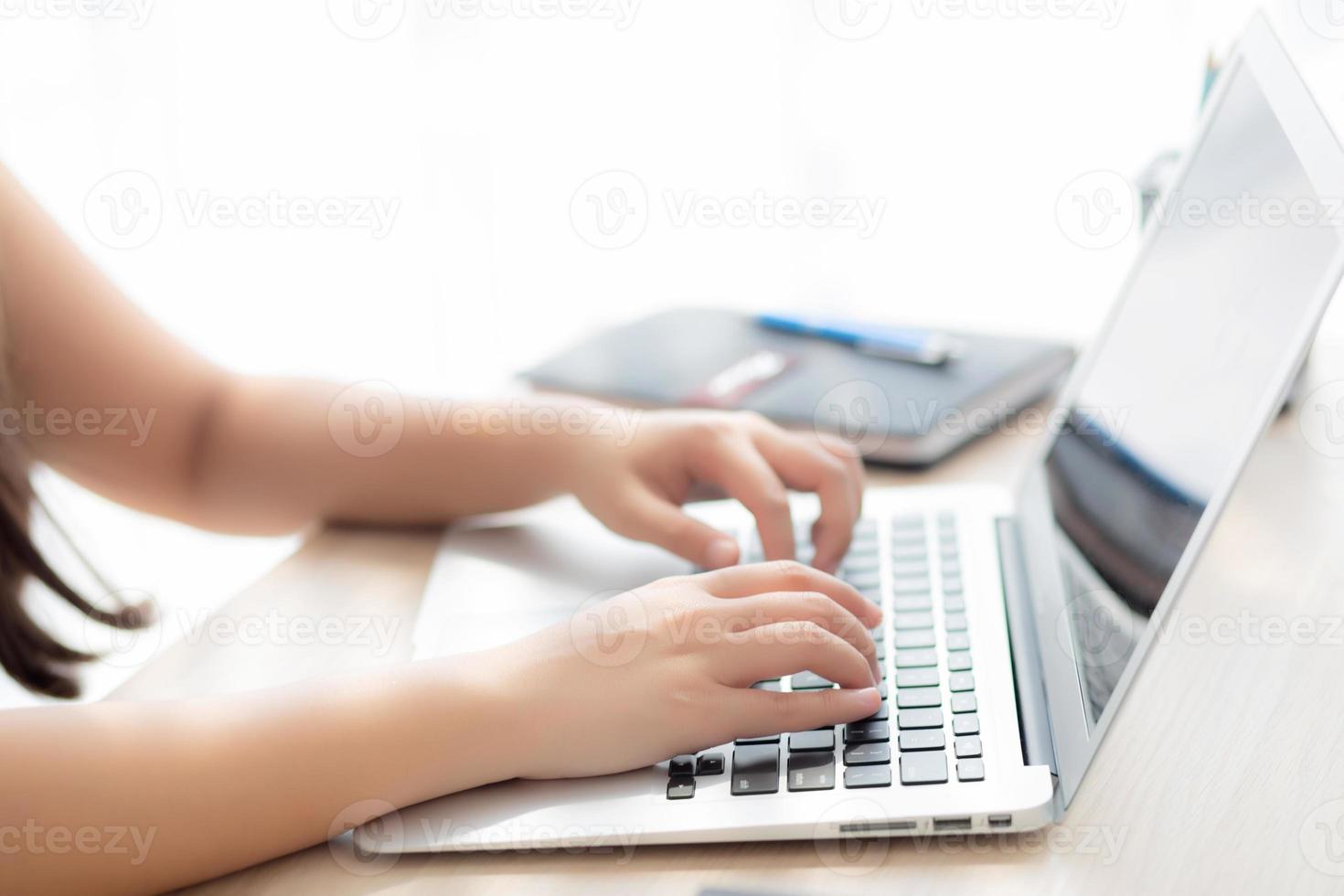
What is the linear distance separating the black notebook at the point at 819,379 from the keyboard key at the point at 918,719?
11.7 inches

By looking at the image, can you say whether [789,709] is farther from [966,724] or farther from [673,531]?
[673,531]

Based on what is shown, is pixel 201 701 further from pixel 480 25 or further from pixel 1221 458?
pixel 480 25

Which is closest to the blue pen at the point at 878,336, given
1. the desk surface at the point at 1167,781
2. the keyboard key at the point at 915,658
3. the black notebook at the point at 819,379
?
the black notebook at the point at 819,379

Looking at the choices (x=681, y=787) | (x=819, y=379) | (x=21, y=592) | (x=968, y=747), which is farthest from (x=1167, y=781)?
(x=21, y=592)

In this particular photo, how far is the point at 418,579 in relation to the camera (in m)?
0.68

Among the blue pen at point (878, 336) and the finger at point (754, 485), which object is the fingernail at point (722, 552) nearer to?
the finger at point (754, 485)

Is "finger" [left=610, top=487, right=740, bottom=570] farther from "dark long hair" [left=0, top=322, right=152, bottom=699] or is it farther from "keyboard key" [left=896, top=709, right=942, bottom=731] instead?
"dark long hair" [left=0, top=322, right=152, bottom=699]

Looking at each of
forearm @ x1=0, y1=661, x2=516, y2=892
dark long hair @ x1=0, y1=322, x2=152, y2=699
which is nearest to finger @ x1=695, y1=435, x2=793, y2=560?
forearm @ x1=0, y1=661, x2=516, y2=892

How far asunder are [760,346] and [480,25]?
2.79 feet

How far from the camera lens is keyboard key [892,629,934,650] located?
0.55 meters

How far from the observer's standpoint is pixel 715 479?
68 cm

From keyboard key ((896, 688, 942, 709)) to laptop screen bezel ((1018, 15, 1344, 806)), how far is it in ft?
0.15

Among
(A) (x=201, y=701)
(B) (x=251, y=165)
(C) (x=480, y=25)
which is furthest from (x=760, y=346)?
(B) (x=251, y=165)

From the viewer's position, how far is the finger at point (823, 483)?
2.11 feet
